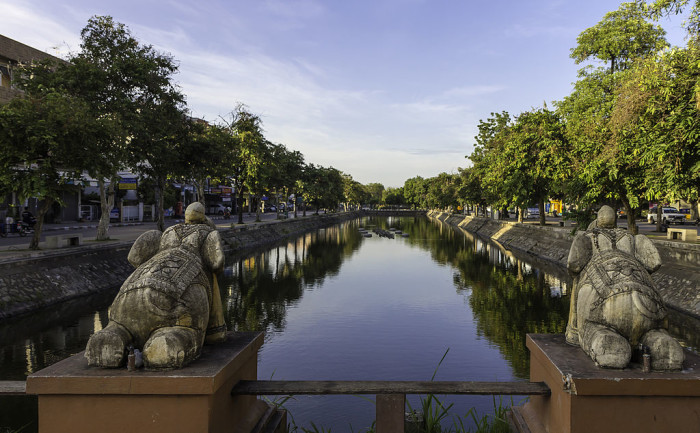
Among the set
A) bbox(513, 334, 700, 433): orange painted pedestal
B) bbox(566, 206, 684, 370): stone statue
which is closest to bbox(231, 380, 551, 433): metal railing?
bbox(513, 334, 700, 433): orange painted pedestal

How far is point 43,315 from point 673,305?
2350 cm

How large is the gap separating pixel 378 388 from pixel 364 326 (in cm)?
1166

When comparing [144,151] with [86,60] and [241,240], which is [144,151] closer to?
[86,60]

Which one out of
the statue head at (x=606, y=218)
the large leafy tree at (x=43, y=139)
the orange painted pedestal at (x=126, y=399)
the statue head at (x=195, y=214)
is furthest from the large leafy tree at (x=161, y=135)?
the statue head at (x=606, y=218)

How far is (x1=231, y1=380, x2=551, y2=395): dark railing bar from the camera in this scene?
4.86 metres

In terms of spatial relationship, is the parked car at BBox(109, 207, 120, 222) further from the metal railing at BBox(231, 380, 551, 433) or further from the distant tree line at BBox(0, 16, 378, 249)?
the metal railing at BBox(231, 380, 551, 433)

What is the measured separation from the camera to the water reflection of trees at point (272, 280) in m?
17.3

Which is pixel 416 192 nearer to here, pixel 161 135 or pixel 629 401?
pixel 161 135

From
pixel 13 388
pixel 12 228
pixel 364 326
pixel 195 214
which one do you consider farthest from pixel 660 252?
pixel 12 228

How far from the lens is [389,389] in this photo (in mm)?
4961

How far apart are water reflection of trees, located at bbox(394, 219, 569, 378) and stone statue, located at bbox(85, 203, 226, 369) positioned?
9255 mm

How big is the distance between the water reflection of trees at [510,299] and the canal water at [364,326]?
2.1 inches

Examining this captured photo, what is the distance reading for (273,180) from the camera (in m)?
56.9

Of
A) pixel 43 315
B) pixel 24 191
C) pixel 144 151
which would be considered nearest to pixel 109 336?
pixel 43 315
